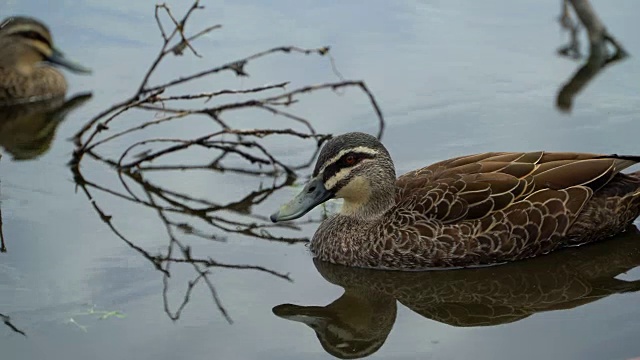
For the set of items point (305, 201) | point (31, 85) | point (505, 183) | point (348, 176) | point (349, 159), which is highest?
point (505, 183)

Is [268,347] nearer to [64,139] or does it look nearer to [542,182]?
[542,182]

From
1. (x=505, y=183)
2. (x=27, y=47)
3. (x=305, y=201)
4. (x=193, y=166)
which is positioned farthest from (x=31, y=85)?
(x=505, y=183)

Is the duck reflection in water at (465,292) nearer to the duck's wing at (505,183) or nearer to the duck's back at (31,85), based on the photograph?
the duck's wing at (505,183)

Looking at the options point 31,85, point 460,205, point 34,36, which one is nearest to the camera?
point 460,205

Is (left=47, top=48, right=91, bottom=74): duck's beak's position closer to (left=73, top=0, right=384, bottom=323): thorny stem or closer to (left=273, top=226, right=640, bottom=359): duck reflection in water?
(left=73, top=0, right=384, bottom=323): thorny stem

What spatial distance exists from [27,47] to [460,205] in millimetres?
6352

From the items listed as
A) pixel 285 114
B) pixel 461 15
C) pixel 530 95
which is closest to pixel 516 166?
pixel 285 114

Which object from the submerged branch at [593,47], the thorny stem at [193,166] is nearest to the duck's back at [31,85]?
the thorny stem at [193,166]

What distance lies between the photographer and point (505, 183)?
30.1 feet

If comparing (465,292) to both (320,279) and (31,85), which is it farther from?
(31,85)

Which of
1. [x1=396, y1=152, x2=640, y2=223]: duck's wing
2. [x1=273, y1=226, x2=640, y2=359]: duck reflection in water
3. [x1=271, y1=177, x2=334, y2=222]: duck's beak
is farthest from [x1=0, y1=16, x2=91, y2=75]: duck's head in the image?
[x1=273, y1=226, x2=640, y2=359]: duck reflection in water

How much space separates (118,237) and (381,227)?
1.99 meters

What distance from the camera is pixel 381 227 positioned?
9.28 m

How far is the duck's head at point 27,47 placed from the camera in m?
13.4
